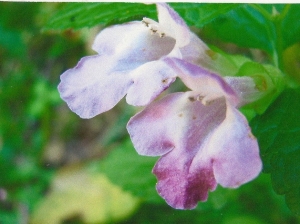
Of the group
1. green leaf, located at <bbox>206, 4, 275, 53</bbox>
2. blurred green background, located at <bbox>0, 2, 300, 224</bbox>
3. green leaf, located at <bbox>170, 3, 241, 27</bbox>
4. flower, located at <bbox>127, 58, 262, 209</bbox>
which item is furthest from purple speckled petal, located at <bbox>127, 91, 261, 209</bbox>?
blurred green background, located at <bbox>0, 2, 300, 224</bbox>

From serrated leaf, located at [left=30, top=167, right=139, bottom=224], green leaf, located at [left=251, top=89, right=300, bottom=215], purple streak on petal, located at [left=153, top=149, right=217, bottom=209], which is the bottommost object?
serrated leaf, located at [left=30, top=167, right=139, bottom=224]

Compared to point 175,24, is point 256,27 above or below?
below

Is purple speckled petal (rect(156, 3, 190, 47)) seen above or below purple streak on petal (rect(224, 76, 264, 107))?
above

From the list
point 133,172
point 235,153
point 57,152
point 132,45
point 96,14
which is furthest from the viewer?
point 57,152

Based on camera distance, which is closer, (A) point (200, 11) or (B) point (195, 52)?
(B) point (195, 52)

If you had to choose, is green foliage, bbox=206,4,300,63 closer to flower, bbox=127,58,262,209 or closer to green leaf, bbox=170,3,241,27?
green leaf, bbox=170,3,241,27

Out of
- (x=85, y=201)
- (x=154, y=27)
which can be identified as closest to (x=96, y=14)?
(x=154, y=27)

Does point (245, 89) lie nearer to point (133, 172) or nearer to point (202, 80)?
point (202, 80)
